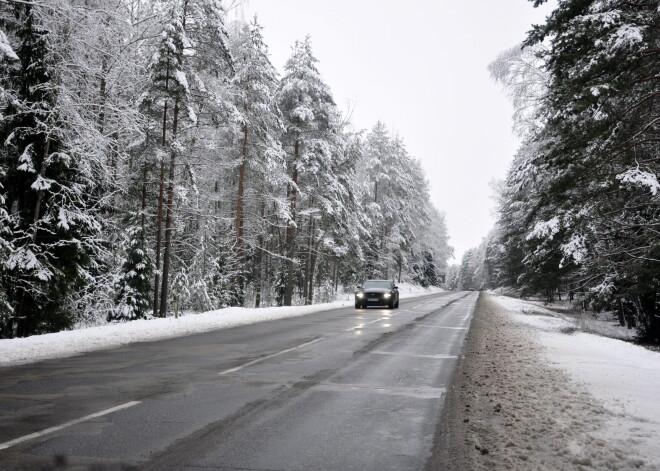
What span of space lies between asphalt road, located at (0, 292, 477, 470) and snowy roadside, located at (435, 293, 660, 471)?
17.4 inches

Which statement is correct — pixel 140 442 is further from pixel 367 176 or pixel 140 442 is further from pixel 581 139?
pixel 367 176

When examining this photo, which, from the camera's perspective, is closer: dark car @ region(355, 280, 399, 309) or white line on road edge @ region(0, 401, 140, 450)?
white line on road edge @ region(0, 401, 140, 450)

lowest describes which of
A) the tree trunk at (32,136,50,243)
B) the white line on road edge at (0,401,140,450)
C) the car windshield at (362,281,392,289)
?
the white line on road edge at (0,401,140,450)

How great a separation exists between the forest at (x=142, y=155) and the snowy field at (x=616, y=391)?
10607 mm

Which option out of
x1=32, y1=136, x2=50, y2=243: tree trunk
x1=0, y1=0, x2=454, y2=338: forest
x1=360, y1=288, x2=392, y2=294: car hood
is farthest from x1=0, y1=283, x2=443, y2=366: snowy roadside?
x1=360, y1=288, x2=392, y2=294: car hood

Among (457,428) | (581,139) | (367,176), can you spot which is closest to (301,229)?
(367,176)

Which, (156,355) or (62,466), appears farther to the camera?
(156,355)

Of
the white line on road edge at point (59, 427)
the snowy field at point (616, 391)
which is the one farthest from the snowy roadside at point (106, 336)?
the snowy field at point (616, 391)

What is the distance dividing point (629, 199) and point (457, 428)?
537 inches

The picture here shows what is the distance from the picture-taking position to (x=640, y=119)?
1278cm

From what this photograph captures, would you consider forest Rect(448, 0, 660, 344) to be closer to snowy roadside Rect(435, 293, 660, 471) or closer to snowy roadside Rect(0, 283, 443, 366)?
snowy roadside Rect(435, 293, 660, 471)

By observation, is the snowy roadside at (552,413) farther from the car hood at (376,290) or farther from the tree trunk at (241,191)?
the car hood at (376,290)

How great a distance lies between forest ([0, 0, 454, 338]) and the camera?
12.5 meters

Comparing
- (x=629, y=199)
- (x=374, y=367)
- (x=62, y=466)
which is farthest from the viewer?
(x=629, y=199)
